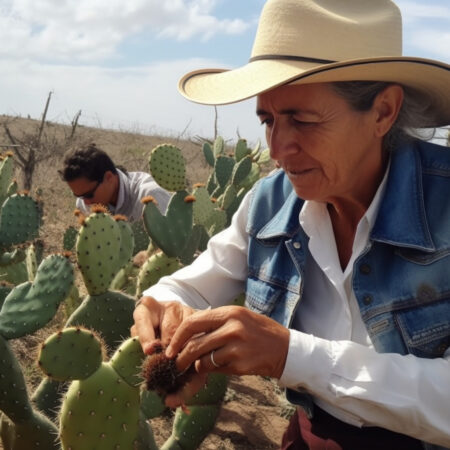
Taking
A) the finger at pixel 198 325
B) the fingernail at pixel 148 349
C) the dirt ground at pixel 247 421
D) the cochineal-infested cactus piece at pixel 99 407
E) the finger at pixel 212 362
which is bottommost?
the dirt ground at pixel 247 421

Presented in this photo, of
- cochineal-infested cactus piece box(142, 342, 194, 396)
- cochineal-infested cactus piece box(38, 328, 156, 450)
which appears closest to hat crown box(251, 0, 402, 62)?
cochineal-infested cactus piece box(142, 342, 194, 396)

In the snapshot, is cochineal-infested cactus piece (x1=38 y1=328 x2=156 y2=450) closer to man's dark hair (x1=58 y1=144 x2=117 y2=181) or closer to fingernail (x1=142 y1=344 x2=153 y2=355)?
fingernail (x1=142 y1=344 x2=153 y2=355)

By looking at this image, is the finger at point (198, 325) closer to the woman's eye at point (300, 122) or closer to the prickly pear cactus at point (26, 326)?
the woman's eye at point (300, 122)

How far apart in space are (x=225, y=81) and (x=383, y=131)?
0.43 meters

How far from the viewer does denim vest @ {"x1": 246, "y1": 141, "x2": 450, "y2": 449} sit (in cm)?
164

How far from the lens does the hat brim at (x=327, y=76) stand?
158cm

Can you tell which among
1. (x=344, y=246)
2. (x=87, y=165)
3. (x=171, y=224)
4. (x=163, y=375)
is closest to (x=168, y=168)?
(x=171, y=224)

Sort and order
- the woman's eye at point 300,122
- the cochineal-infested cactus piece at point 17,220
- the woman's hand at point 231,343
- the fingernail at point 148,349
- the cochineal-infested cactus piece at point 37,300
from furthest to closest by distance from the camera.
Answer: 1. the cochineal-infested cactus piece at point 17,220
2. the cochineal-infested cactus piece at point 37,300
3. the woman's eye at point 300,122
4. the fingernail at point 148,349
5. the woman's hand at point 231,343

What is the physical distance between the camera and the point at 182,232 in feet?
11.6

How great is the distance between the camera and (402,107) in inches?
71.2

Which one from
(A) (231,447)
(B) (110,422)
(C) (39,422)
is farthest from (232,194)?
(B) (110,422)

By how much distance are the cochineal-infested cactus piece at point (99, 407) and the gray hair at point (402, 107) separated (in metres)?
0.87

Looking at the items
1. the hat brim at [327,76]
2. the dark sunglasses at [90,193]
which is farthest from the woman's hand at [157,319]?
the dark sunglasses at [90,193]

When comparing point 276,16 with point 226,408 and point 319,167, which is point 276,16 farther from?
point 226,408
